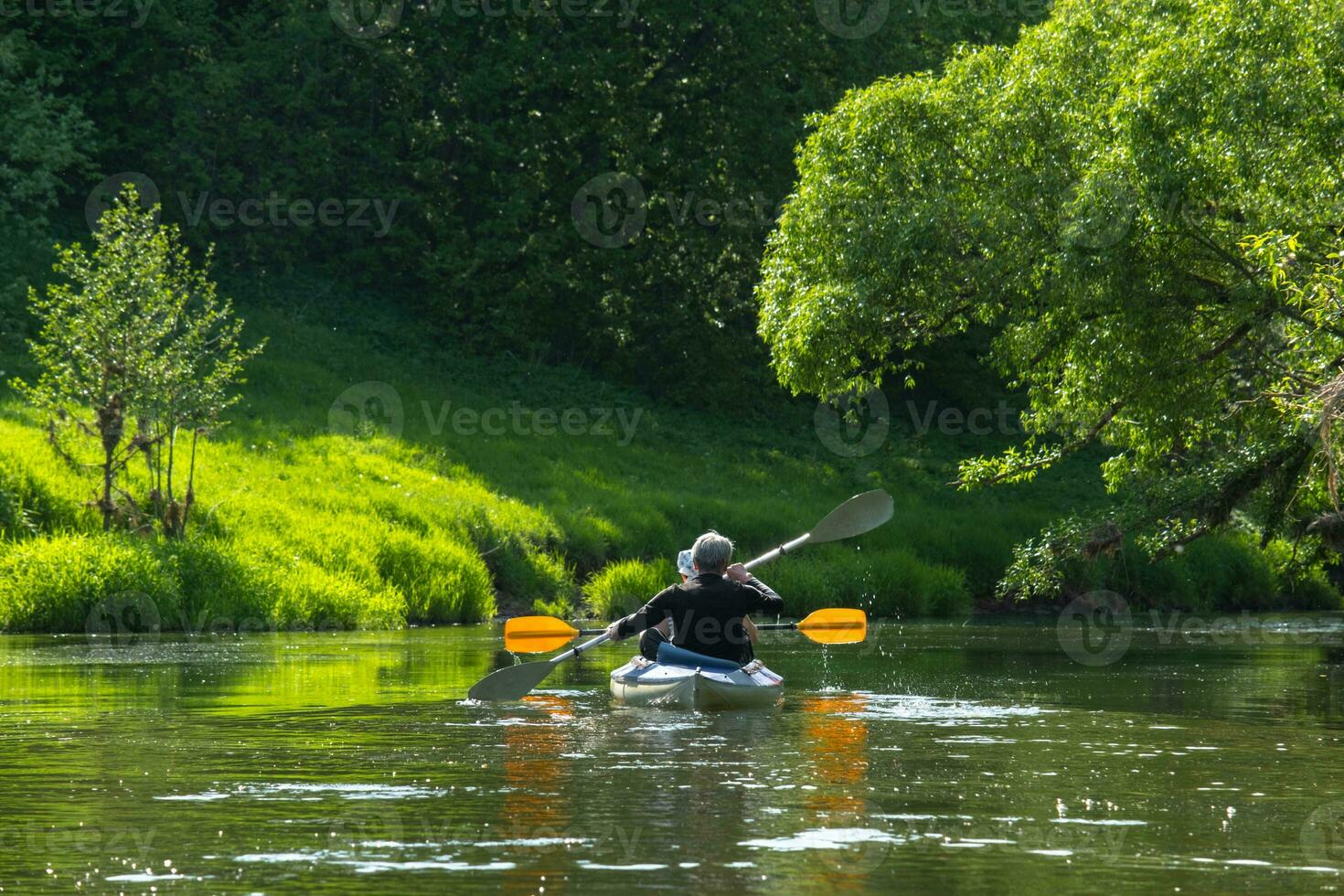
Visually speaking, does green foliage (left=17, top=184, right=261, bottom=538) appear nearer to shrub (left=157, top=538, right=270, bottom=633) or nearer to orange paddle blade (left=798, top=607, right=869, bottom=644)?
shrub (left=157, top=538, right=270, bottom=633)

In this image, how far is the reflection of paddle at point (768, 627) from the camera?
→ 14391mm

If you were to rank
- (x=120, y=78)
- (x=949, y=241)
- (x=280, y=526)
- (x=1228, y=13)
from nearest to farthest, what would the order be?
(x=1228, y=13), (x=949, y=241), (x=280, y=526), (x=120, y=78)

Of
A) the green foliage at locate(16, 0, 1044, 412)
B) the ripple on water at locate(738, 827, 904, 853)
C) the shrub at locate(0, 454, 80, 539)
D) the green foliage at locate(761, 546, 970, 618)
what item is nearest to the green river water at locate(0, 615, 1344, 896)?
the ripple on water at locate(738, 827, 904, 853)

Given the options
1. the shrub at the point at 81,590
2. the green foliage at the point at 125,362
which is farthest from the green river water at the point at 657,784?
the green foliage at the point at 125,362

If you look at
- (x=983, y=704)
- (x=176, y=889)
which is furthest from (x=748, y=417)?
(x=176, y=889)

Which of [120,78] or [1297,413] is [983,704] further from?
[120,78]

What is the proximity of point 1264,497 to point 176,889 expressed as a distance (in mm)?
18549

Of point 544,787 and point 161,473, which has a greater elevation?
point 161,473

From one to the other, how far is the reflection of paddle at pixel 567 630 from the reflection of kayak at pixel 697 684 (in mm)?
1650

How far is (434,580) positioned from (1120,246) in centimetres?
1182

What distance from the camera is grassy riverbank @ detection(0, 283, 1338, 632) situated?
23.5m

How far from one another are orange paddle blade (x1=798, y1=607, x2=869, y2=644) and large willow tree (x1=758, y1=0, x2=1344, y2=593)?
4200 mm

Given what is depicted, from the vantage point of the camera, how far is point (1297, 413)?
17.0 meters

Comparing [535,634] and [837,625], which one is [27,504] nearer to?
[535,634]
